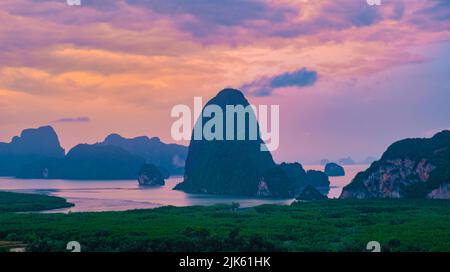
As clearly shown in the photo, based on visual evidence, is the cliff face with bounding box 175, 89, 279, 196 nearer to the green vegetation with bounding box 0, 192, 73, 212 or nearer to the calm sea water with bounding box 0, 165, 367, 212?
the calm sea water with bounding box 0, 165, 367, 212

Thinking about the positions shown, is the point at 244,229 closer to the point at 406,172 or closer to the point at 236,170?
the point at 406,172

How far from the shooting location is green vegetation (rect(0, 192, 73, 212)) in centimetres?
5795

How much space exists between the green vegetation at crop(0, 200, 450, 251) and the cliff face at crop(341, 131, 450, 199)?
8945mm

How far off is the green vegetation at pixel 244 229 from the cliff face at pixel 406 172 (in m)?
8.95

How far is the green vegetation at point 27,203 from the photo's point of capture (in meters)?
58.0

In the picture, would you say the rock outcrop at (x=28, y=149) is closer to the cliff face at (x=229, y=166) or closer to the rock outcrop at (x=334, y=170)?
the rock outcrop at (x=334, y=170)

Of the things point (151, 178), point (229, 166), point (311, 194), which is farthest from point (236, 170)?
point (151, 178)

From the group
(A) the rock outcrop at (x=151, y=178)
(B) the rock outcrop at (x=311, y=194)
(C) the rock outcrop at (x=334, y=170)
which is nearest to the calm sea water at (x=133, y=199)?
(B) the rock outcrop at (x=311, y=194)

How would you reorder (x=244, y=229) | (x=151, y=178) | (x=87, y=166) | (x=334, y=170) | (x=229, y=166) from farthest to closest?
(x=334, y=170) < (x=87, y=166) < (x=151, y=178) < (x=229, y=166) < (x=244, y=229)

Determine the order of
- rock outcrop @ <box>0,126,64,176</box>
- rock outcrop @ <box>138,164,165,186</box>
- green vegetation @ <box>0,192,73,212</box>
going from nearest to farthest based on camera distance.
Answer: green vegetation @ <box>0,192,73,212</box>
rock outcrop @ <box>138,164,165,186</box>
rock outcrop @ <box>0,126,64,176</box>

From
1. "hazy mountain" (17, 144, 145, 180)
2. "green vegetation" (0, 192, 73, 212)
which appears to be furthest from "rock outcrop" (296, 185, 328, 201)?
"hazy mountain" (17, 144, 145, 180)

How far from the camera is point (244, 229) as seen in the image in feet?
124

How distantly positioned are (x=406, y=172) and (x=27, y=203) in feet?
134
